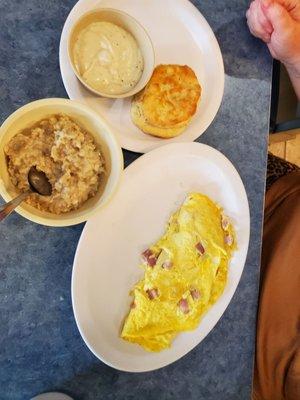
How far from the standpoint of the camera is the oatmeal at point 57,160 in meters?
1.04

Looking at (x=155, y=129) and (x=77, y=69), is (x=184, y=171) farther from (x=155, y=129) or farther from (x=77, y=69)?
(x=77, y=69)

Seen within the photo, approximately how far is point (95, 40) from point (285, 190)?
82 cm

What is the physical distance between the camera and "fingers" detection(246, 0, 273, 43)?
1.26 m

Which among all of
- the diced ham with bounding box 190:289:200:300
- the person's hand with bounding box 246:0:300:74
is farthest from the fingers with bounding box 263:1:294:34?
the diced ham with bounding box 190:289:200:300

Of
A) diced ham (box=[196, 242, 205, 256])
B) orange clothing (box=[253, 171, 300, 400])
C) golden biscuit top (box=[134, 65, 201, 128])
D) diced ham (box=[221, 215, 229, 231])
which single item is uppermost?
golden biscuit top (box=[134, 65, 201, 128])

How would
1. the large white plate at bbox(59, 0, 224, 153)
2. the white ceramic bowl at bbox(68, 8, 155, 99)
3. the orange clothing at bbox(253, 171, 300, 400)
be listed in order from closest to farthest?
the white ceramic bowl at bbox(68, 8, 155, 99), the large white plate at bbox(59, 0, 224, 153), the orange clothing at bbox(253, 171, 300, 400)

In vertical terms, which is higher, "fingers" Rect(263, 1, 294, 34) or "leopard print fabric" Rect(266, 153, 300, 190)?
"fingers" Rect(263, 1, 294, 34)

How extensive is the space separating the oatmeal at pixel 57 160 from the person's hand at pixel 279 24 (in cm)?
57

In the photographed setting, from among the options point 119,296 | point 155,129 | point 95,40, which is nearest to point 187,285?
point 119,296

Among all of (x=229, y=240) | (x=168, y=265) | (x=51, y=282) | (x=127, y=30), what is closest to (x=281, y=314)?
(x=229, y=240)

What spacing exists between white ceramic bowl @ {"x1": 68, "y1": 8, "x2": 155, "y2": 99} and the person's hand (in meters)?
0.32

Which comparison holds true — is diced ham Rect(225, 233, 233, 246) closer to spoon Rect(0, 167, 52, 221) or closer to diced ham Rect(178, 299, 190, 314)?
diced ham Rect(178, 299, 190, 314)

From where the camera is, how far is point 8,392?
1.18 meters

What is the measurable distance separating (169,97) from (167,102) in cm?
2
